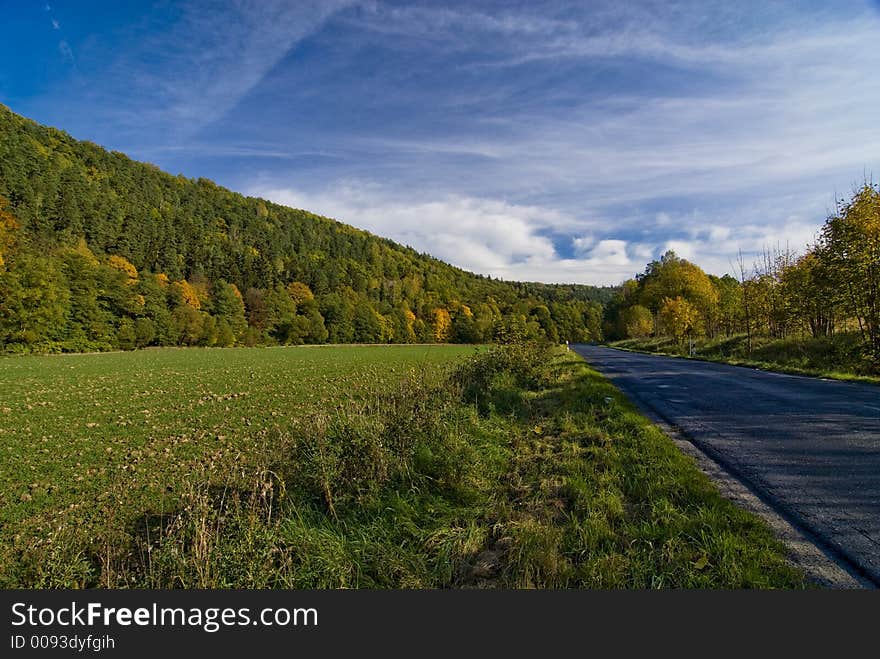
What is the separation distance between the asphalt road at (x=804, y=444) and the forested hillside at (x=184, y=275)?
→ 693 cm

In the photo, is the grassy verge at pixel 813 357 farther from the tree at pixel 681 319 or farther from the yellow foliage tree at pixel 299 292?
the yellow foliage tree at pixel 299 292

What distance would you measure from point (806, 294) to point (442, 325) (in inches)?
3949

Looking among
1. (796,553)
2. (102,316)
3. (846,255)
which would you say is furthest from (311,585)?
(102,316)

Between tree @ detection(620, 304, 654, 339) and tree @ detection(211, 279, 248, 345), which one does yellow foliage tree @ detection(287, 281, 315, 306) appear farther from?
tree @ detection(620, 304, 654, 339)

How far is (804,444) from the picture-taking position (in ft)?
18.3

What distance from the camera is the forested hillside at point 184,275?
164 ft

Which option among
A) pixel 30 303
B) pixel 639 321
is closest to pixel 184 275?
pixel 30 303

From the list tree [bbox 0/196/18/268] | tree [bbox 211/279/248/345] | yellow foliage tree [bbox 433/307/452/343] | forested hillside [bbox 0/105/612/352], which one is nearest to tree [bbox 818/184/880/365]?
forested hillside [bbox 0/105/612/352]

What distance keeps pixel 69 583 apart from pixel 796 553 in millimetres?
5735

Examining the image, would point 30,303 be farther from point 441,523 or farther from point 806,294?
point 806,294

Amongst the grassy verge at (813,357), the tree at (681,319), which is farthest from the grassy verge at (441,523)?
the tree at (681,319)

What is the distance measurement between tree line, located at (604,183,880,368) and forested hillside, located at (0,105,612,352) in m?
11.7

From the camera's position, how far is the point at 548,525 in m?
3.62

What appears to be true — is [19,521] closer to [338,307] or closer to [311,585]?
[311,585]
